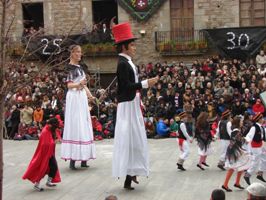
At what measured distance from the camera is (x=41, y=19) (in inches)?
1115

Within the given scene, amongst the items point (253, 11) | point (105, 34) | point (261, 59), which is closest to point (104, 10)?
point (105, 34)

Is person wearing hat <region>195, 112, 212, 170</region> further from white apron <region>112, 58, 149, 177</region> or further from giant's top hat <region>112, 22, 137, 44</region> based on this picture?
giant's top hat <region>112, 22, 137, 44</region>

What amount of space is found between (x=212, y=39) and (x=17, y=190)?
15629mm

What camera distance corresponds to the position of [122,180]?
10.1 metres

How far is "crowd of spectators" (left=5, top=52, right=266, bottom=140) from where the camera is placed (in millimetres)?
18062

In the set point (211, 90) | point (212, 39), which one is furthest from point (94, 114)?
point (212, 39)

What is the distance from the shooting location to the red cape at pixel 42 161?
9.54 m

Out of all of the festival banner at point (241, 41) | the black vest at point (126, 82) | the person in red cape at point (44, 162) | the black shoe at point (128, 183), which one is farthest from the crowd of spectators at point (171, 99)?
the black vest at point (126, 82)

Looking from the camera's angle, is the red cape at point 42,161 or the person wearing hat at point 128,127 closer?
the person wearing hat at point 128,127

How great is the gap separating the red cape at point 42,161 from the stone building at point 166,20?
47.5ft

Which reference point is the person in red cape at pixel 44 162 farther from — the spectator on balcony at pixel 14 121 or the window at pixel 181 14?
the window at pixel 181 14

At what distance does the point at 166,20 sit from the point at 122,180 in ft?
53.7

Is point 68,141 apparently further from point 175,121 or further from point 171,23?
point 171,23

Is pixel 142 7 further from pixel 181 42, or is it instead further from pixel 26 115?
pixel 26 115
